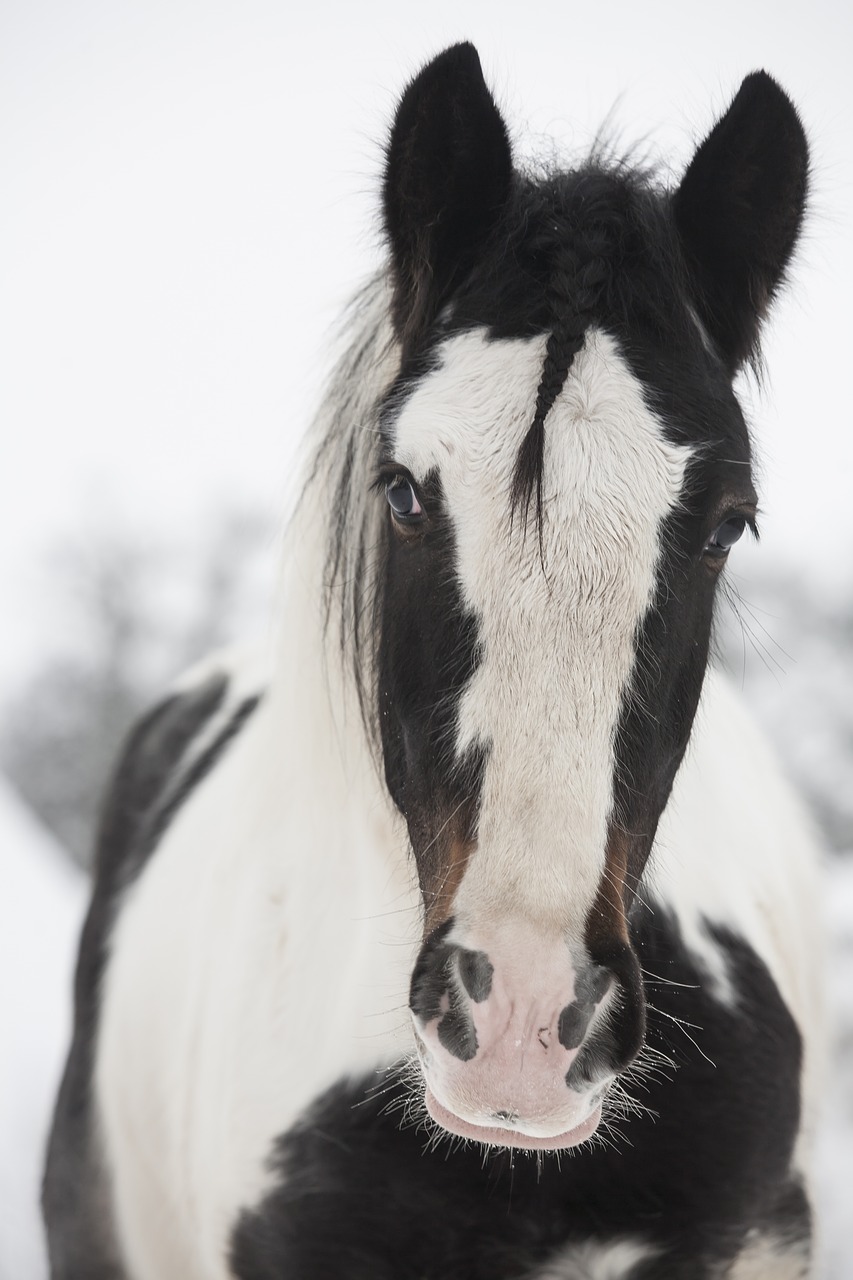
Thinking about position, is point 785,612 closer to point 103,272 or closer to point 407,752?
point 407,752

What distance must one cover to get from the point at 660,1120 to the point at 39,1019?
2552 mm

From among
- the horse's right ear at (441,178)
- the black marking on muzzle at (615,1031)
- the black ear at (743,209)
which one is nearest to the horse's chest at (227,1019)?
the black marking on muzzle at (615,1031)

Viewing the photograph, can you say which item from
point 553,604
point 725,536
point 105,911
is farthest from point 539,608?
point 105,911

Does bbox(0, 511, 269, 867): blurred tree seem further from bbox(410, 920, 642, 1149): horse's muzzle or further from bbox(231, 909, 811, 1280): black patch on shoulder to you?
bbox(410, 920, 642, 1149): horse's muzzle

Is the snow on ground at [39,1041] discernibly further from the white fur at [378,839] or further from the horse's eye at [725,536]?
the horse's eye at [725,536]

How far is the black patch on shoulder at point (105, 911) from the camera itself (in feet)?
6.53

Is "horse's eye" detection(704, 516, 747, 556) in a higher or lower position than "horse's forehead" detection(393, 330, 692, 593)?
lower

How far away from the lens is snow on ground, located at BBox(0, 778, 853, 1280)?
2.33 m

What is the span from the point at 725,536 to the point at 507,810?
0.44 m

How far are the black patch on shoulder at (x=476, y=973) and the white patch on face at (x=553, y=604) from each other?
4cm

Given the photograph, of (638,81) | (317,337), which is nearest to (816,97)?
(638,81)

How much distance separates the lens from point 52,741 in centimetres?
870

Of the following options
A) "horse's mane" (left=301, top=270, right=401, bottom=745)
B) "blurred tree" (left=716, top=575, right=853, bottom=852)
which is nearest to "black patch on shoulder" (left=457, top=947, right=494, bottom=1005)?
"horse's mane" (left=301, top=270, right=401, bottom=745)

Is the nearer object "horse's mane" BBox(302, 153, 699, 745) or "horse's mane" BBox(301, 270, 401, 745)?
"horse's mane" BBox(302, 153, 699, 745)
